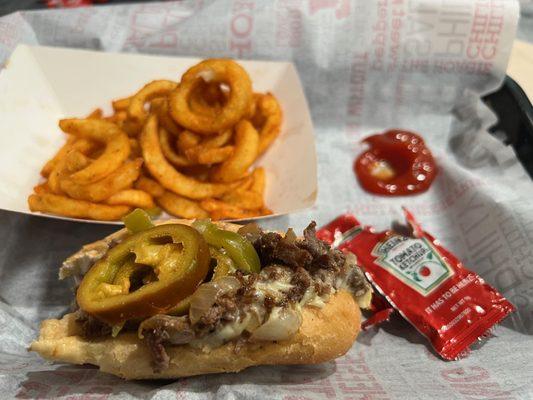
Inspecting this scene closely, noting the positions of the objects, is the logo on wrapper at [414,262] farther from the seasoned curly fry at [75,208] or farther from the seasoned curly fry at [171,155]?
the seasoned curly fry at [75,208]

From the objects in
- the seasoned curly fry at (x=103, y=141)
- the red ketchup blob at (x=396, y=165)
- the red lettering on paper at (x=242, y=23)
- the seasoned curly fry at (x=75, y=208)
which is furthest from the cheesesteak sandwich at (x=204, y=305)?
the red lettering on paper at (x=242, y=23)

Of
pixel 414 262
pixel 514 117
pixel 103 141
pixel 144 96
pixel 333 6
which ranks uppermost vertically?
pixel 333 6

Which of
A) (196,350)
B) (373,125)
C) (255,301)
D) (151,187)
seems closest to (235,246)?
(255,301)

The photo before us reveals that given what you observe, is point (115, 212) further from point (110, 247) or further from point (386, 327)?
point (386, 327)

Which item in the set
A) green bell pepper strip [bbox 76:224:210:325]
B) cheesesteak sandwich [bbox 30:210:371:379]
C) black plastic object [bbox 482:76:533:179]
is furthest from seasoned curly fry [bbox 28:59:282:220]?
black plastic object [bbox 482:76:533:179]

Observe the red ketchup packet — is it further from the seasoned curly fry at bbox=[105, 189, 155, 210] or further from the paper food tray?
the seasoned curly fry at bbox=[105, 189, 155, 210]

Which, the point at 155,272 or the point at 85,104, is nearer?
the point at 155,272

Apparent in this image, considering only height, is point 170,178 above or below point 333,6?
below

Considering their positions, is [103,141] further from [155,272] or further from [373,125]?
[373,125]
